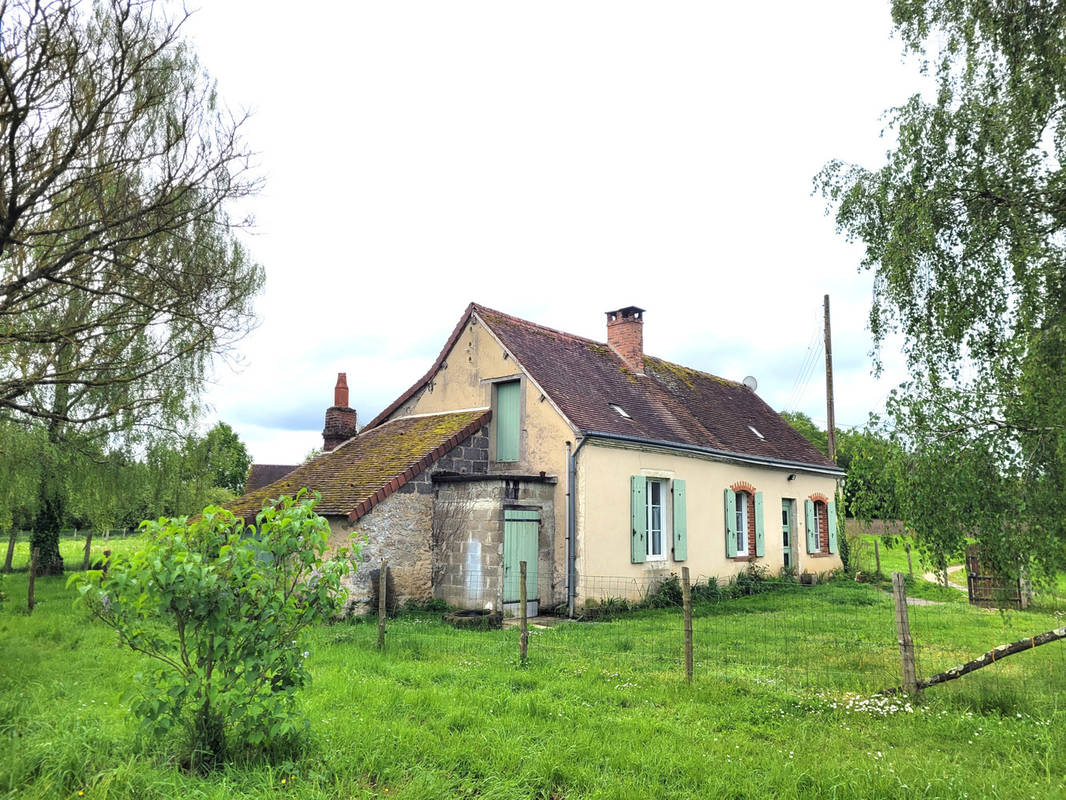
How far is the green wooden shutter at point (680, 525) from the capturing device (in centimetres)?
1550

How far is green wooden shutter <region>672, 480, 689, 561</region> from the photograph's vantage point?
50.9 ft

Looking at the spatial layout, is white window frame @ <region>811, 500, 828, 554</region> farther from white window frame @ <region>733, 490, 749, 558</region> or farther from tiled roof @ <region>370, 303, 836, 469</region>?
white window frame @ <region>733, 490, 749, 558</region>

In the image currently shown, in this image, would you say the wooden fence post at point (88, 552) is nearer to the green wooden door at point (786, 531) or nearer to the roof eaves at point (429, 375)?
the roof eaves at point (429, 375)

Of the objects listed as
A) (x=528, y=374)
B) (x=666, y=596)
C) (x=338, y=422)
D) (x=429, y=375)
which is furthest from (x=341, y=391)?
(x=666, y=596)

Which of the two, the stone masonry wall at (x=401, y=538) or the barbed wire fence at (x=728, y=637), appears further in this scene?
the stone masonry wall at (x=401, y=538)

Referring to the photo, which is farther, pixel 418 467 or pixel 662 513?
pixel 662 513

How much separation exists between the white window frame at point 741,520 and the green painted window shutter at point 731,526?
0.23 m

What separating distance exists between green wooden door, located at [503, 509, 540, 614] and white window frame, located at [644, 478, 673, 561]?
2.72 metres

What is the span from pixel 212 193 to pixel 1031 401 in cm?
938

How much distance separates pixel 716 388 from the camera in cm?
2236

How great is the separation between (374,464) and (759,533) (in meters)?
10.3

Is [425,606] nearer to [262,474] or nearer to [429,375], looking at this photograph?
[429,375]

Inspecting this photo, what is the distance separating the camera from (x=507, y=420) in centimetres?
1530

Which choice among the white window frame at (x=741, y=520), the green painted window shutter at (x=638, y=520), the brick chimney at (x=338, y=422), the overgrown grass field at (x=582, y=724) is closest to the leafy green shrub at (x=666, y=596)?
the green painted window shutter at (x=638, y=520)
